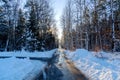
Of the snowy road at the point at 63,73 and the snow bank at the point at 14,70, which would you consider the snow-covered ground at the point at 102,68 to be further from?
the snow bank at the point at 14,70

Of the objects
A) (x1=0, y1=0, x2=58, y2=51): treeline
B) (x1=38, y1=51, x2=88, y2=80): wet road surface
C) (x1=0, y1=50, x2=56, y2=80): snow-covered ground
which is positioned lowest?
(x1=38, y1=51, x2=88, y2=80): wet road surface

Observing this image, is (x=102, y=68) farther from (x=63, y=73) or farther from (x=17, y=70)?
(x=17, y=70)

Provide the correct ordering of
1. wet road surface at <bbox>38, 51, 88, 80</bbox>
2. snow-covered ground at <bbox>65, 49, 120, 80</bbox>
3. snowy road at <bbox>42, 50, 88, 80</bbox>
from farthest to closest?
wet road surface at <bbox>38, 51, 88, 80</bbox> < snowy road at <bbox>42, 50, 88, 80</bbox> < snow-covered ground at <bbox>65, 49, 120, 80</bbox>

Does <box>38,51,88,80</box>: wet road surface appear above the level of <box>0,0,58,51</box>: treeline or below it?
below

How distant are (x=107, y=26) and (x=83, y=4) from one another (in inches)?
303

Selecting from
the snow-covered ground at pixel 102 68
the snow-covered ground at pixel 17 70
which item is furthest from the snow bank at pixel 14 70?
the snow-covered ground at pixel 102 68

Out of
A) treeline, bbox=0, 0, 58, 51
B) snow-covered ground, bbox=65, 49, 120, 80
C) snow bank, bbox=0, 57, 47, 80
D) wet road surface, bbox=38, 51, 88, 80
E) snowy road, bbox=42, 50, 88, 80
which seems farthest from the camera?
treeline, bbox=0, 0, 58, 51

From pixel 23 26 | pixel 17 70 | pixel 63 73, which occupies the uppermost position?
pixel 23 26

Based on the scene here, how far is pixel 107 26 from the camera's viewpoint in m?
42.6

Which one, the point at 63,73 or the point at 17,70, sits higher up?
the point at 17,70

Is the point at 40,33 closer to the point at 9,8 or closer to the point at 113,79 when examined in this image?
the point at 9,8

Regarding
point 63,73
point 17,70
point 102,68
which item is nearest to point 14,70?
point 17,70

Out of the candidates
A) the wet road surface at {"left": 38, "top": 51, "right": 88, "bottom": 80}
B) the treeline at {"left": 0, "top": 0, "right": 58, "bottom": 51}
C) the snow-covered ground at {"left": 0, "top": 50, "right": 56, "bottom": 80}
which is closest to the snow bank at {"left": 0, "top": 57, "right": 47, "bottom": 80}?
the snow-covered ground at {"left": 0, "top": 50, "right": 56, "bottom": 80}

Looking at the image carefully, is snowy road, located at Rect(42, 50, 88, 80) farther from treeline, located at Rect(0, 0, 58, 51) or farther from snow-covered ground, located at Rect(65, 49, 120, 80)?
treeline, located at Rect(0, 0, 58, 51)
